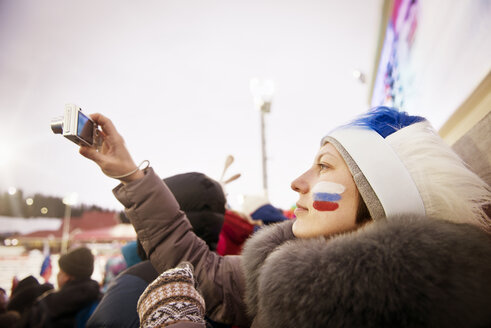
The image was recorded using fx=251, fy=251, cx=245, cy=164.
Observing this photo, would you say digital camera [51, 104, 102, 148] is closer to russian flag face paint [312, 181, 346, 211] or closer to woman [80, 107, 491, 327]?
woman [80, 107, 491, 327]

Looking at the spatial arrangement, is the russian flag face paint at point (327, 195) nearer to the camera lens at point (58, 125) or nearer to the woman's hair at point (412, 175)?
the woman's hair at point (412, 175)

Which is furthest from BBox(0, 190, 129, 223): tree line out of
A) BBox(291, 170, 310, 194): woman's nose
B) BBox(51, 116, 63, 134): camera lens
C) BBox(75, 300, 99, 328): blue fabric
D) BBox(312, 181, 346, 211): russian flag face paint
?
BBox(312, 181, 346, 211): russian flag face paint

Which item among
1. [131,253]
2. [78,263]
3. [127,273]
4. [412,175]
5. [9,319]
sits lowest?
[9,319]

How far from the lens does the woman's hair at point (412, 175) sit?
962 millimetres

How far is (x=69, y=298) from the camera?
3.08 meters

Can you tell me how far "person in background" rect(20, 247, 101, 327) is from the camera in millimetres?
2905

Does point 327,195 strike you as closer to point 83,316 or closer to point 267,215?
point 267,215

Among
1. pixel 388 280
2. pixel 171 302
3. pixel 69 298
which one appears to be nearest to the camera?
pixel 388 280

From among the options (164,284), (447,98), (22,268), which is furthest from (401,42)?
(22,268)

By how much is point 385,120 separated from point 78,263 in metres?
4.12

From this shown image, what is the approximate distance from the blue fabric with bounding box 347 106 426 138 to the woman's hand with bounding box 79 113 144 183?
1.25 meters

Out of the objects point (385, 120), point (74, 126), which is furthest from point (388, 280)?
point (74, 126)

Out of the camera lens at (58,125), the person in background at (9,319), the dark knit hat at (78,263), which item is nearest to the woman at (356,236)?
the camera lens at (58,125)

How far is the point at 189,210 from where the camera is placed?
1.82 m
